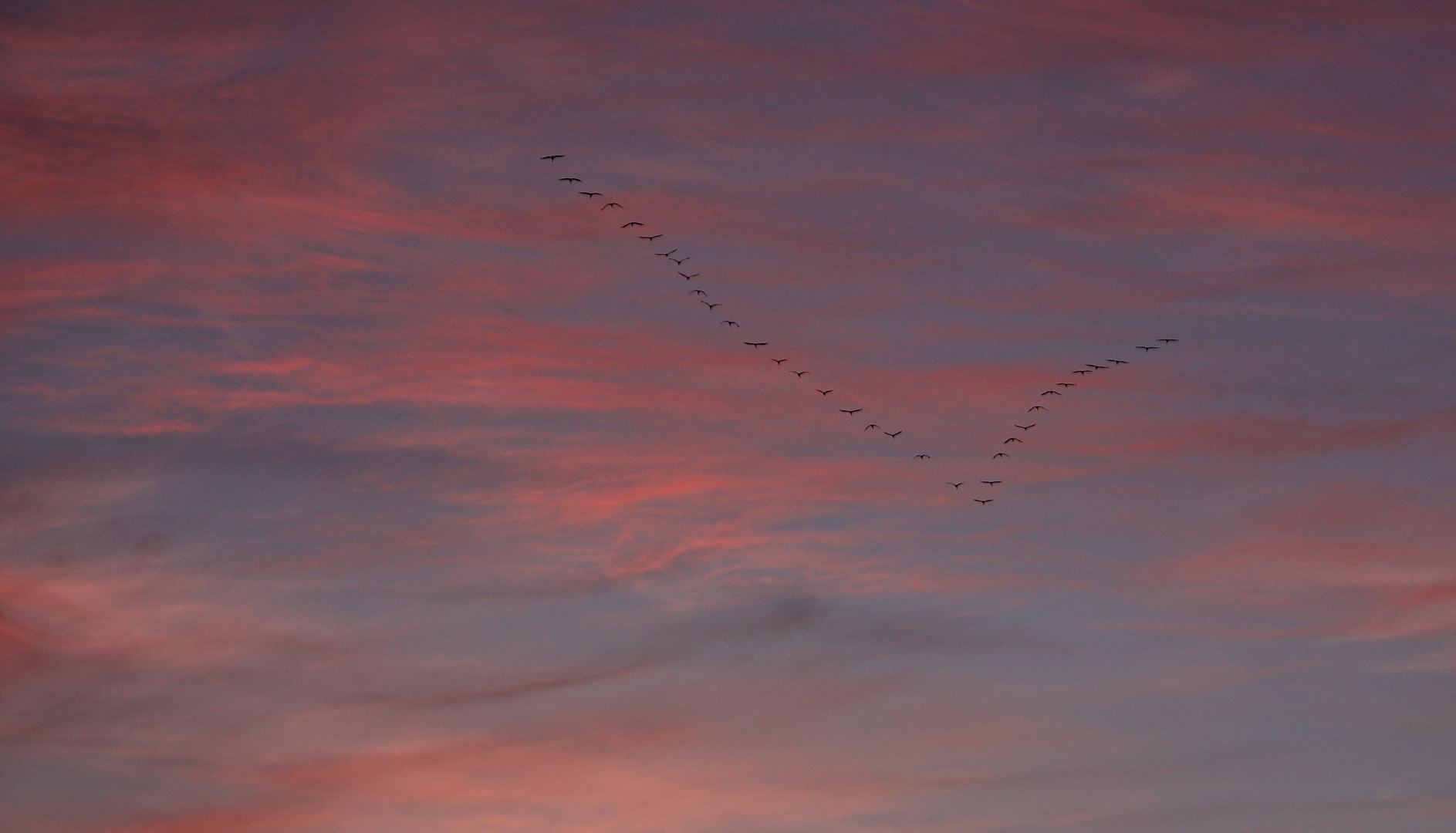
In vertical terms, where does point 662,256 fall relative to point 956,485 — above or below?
above

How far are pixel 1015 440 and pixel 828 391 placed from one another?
798 inches

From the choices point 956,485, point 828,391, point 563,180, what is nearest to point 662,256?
point 563,180

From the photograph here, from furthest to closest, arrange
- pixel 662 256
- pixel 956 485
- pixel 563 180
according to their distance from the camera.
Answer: pixel 956 485, pixel 563 180, pixel 662 256

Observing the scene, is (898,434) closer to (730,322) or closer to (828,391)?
(828,391)

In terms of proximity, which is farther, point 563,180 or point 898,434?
point 898,434

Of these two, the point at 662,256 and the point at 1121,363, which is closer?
the point at 662,256

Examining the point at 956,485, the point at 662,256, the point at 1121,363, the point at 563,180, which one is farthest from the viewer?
the point at 956,485

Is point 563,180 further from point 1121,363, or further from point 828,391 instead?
point 1121,363

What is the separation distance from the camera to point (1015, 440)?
6934 inches

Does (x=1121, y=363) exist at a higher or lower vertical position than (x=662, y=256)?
lower

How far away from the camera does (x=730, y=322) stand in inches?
6452

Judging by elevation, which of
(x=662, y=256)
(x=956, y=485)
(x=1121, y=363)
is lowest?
(x=956, y=485)

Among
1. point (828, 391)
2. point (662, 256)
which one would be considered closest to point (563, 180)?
point (662, 256)

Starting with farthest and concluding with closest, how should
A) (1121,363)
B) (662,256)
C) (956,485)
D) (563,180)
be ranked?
(956,485) → (1121,363) → (563,180) → (662,256)
